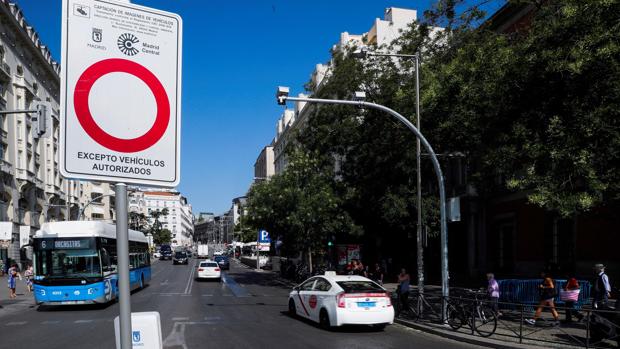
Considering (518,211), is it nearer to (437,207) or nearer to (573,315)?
(437,207)

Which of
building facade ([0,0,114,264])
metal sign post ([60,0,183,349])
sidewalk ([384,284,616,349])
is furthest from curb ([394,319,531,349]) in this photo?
building facade ([0,0,114,264])

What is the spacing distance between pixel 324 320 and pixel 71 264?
34.7 feet

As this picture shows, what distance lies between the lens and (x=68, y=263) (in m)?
20.6

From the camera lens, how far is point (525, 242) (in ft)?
99.7

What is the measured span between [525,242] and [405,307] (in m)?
14.8

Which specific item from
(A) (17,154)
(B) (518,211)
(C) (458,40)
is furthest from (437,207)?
(A) (17,154)

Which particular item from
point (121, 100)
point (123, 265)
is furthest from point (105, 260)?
point (121, 100)

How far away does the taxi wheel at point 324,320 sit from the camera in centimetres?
1550

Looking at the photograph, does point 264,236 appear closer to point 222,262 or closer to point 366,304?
point 222,262

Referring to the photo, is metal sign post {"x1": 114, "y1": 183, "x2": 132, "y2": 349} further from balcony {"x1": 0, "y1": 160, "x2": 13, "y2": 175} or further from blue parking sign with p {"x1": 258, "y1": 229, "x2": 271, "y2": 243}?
balcony {"x1": 0, "y1": 160, "x2": 13, "y2": 175}

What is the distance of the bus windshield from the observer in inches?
807

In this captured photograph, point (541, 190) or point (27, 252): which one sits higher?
point (541, 190)

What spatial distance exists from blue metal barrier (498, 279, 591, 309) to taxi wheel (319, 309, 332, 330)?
732 cm

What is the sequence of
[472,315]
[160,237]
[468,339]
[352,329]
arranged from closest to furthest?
[468,339] < [472,315] < [352,329] < [160,237]
